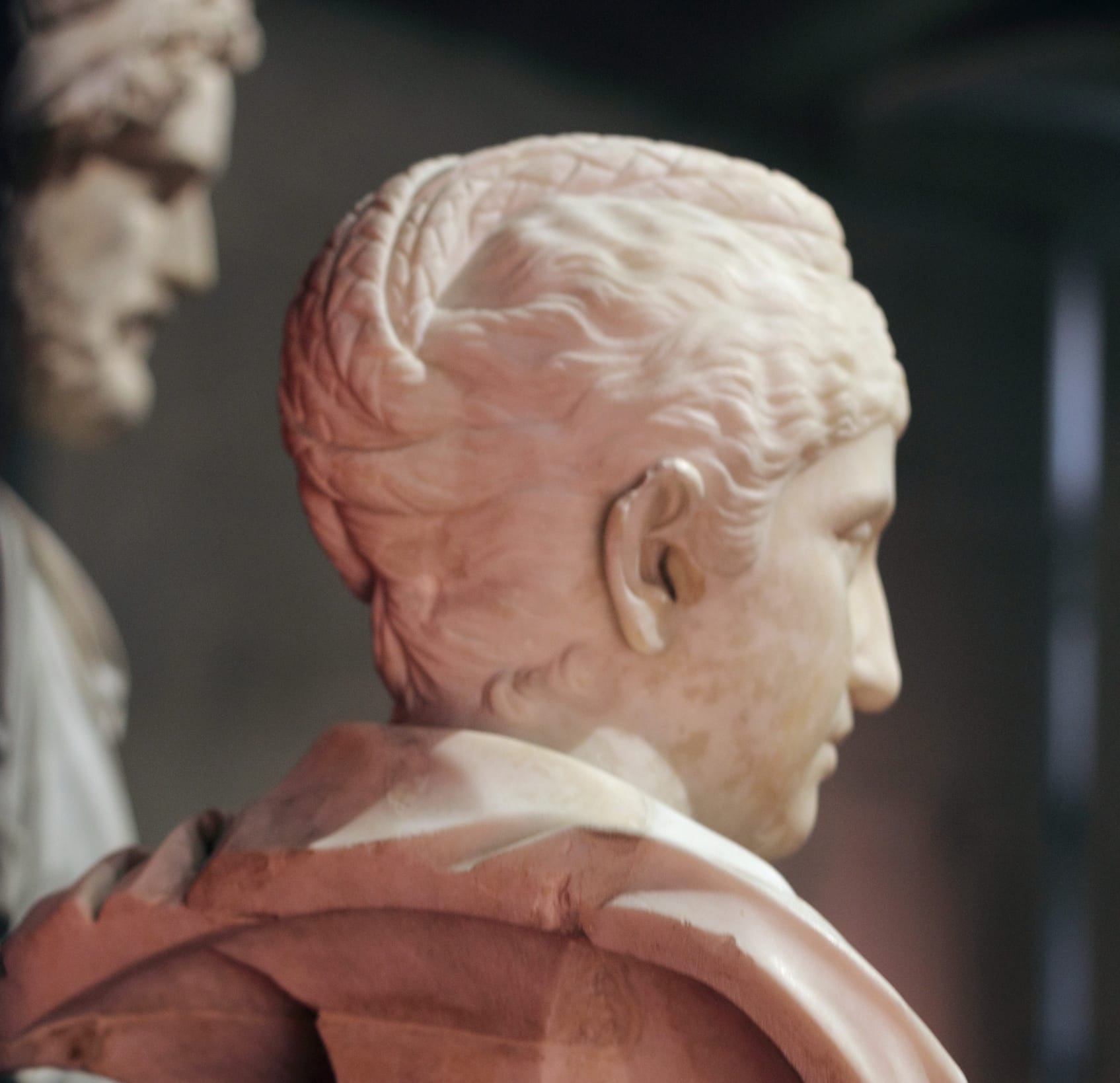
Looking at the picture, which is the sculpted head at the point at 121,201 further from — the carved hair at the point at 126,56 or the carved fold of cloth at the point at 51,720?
the carved fold of cloth at the point at 51,720

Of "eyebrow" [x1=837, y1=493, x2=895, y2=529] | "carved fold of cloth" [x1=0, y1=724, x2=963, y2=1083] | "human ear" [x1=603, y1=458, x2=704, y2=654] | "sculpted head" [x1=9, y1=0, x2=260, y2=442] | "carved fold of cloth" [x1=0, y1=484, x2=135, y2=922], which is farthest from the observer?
"sculpted head" [x1=9, y1=0, x2=260, y2=442]

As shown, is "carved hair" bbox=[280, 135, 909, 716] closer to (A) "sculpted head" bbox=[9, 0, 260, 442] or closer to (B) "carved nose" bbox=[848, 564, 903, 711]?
(B) "carved nose" bbox=[848, 564, 903, 711]

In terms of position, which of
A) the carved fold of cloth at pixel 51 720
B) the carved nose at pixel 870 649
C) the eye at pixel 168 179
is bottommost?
the carved fold of cloth at pixel 51 720

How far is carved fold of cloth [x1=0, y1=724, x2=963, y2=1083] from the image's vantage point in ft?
4.00

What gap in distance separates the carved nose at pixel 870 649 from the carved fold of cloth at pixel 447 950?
30 cm

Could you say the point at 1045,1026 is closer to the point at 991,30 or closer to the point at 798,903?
the point at 991,30

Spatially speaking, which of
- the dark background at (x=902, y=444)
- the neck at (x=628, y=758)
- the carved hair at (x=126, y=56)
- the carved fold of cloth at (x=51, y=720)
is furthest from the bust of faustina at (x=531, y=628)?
the dark background at (x=902, y=444)

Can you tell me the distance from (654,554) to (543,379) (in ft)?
0.58

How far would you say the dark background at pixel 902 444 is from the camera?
3.27 meters

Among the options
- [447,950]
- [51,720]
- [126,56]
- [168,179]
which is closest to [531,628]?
[447,950]

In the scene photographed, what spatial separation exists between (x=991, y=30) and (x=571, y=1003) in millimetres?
2520

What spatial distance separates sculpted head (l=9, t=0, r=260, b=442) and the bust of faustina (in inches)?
53.5

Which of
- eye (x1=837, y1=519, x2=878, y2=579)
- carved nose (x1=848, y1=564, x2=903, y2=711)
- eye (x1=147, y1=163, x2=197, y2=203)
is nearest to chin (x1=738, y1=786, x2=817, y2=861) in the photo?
carved nose (x1=848, y1=564, x2=903, y2=711)

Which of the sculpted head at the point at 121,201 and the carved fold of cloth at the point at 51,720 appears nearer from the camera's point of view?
the carved fold of cloth at the point at 51,720
